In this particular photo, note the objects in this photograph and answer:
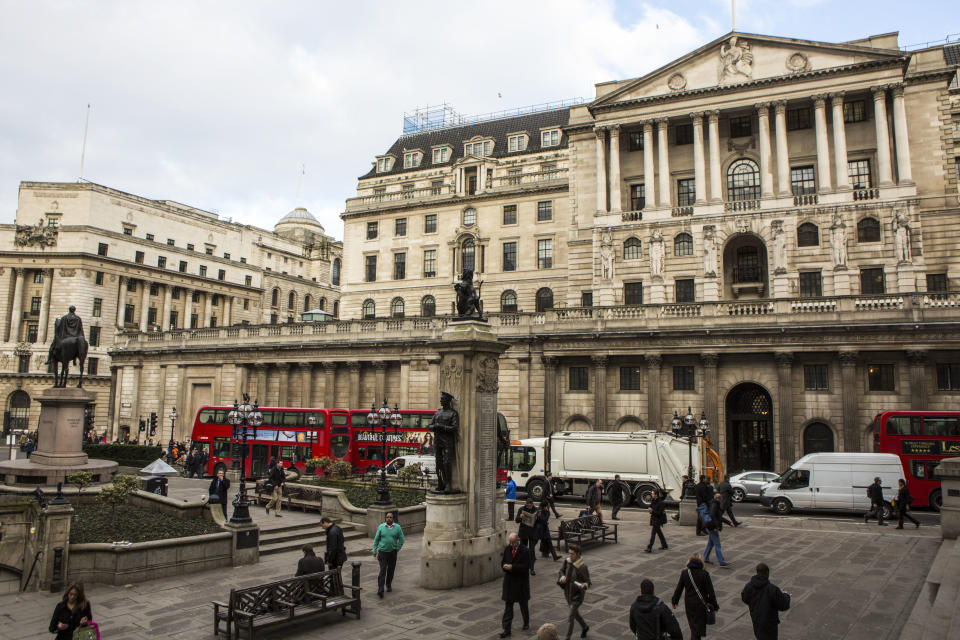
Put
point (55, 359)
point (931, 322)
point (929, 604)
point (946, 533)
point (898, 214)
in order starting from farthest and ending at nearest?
point (898, 214) → point (931, 322) → point (55, 359) → point (946, 533) → point (929, 604)

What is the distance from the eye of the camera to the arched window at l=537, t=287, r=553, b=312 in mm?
53031

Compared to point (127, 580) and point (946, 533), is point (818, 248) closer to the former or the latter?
point (946, 533)

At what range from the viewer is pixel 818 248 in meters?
39.2

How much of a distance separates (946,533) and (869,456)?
24.6 feet

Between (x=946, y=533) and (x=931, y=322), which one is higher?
(x=931, y=322)

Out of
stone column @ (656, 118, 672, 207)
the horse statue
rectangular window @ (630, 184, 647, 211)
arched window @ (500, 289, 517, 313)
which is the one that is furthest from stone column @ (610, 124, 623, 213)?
the horse statue

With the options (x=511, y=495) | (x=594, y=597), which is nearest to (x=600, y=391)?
(x=511, y=495)

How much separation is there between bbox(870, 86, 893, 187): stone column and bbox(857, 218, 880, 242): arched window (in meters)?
2.18

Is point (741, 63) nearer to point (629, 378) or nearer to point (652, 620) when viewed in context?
point (629, 378)

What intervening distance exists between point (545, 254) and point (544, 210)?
12.2 feet

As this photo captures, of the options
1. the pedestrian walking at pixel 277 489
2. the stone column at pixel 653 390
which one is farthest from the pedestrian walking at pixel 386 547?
the stone column at pixel 653 390

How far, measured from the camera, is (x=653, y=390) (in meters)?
37.2

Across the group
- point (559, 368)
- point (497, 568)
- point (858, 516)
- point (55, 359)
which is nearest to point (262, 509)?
point (55, 359)

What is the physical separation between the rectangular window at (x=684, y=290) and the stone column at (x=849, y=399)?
9.66m
